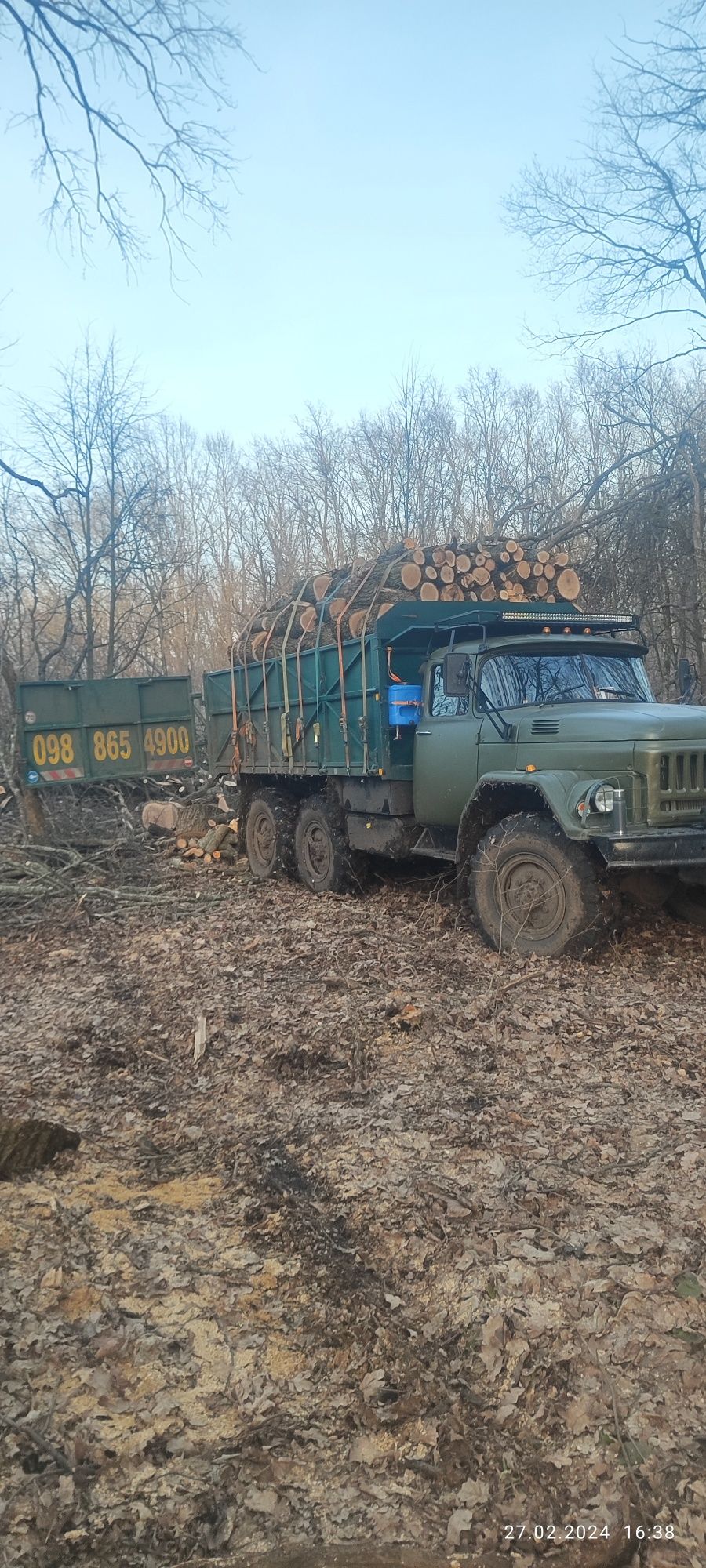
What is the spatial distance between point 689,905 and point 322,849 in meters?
3.89

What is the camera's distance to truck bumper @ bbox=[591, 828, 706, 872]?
6.21 m

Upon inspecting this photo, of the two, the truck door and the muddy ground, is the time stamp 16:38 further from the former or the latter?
the truck door

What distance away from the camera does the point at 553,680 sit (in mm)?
7773

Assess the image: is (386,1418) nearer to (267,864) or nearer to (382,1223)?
(382,1223)

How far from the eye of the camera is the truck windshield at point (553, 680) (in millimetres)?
7707

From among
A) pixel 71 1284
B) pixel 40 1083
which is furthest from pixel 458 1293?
pixel 40 1083

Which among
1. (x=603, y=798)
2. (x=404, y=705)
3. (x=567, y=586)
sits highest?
(x=567, y=586)

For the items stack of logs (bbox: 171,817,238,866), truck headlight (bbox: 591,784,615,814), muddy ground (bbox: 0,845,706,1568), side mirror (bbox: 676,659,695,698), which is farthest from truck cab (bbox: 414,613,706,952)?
stack of logs (bbox: 171,817,238,866)

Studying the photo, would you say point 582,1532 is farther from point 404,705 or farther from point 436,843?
point 404,705

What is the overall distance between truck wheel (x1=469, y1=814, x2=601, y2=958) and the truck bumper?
311 mm

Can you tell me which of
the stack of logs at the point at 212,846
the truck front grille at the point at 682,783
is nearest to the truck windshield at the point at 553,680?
the truck front grille at the point at 682,783

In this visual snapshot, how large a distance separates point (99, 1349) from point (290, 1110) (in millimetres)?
1807

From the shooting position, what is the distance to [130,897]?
955 cm

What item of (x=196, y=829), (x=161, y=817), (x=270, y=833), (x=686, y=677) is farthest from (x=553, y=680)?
(x=161, y=817)
